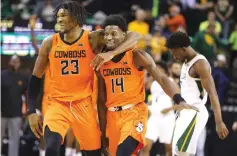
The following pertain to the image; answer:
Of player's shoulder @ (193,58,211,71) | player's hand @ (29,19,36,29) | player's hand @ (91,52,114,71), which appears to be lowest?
player's shoulder @ (193,58,211,71)

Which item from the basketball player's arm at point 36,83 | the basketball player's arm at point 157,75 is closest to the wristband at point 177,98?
the basketball player's arm at point 157,75

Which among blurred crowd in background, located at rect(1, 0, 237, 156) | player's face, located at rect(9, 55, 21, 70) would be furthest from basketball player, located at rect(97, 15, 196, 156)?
player's face, located at rect(9, 55, 21, 70)

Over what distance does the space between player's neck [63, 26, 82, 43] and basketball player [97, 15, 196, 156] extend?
36 centimetres

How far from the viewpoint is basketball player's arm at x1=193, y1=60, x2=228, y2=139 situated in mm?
9109

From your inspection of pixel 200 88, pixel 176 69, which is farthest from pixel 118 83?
pixel 176 69

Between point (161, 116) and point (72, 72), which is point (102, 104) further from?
point (161, 116)

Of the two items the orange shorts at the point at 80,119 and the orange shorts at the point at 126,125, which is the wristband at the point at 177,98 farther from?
the orange shorts at the point at 80,119

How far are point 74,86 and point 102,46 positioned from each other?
584 mm

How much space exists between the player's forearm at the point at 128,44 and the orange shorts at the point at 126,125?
73 cm

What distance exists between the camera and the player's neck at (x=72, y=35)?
8562 mm

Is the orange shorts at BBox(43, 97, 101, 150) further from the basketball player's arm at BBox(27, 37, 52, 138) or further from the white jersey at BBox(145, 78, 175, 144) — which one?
the white jersey at BBox(145, 78, 175, 144)

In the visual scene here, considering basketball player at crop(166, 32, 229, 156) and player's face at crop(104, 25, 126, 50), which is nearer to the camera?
player's face at crop(104, 25, 126, 50)

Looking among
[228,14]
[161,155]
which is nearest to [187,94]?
[161,155]

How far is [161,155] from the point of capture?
13711 mm
